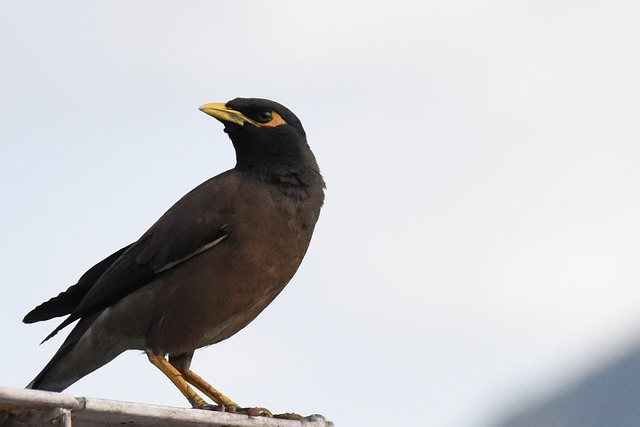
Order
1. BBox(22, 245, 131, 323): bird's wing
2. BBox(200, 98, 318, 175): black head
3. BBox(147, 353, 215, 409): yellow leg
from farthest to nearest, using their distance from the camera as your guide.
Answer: BBox(200, 98, 318, 175): black head, BBox(22, 245, 131, 323): bird's wing, BBox(147, 353, 215, 409): yellow leg

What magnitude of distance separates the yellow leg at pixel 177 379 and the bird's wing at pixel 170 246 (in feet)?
1.46

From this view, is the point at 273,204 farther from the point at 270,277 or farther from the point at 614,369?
the point at 614,369

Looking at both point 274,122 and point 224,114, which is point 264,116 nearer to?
point 274,122

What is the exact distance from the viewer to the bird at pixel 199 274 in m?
7.88

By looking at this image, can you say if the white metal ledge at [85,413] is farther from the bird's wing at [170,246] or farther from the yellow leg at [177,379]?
the bird's wing at [170,246]

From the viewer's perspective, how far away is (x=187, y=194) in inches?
332

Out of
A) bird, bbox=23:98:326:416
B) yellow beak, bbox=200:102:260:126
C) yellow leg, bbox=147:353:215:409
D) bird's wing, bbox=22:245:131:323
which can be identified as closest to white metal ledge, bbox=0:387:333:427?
yellow leg, bbox=147:353:215:409

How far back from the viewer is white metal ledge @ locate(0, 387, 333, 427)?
5340mm

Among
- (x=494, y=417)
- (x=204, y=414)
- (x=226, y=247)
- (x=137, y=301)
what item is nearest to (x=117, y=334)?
(x=137, y=301)

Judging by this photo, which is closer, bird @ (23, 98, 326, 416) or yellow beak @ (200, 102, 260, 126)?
bird @ (23, 98, 326, 416)

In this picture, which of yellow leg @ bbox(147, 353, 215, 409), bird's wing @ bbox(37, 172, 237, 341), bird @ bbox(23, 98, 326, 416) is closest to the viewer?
yellow leg @ bbox(147, 353, 215, 409)

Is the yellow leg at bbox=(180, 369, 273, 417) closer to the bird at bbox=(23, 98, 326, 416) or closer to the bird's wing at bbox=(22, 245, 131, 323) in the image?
the bird at bbox=(23, 98, 326, 416)

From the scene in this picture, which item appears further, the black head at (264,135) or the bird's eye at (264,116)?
the bird's eye at (264,116)

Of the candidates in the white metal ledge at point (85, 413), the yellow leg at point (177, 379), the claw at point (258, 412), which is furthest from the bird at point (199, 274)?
the white metal ledge at point (85, 413)
